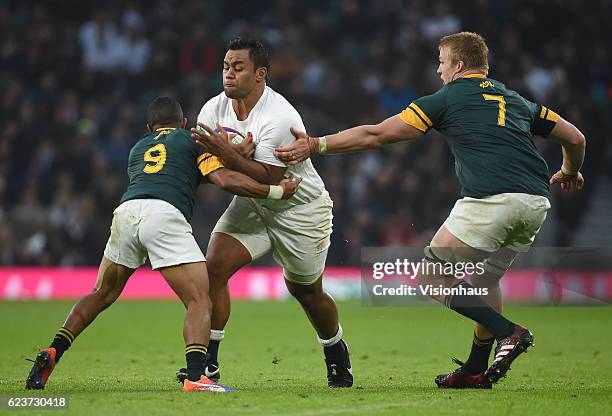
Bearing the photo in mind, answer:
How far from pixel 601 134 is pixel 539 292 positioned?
4.03 meters

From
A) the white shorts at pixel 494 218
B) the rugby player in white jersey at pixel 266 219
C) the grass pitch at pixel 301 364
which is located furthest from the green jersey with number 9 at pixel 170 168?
the white shorts at pixel 494 218

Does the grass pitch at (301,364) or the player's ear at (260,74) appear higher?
the player's ear at (260,74)

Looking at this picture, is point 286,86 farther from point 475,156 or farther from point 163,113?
point 475,156

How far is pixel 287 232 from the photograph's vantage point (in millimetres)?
7848

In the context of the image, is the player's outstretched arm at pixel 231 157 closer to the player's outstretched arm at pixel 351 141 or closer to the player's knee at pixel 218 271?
the player's outstretched arm at pixel 351 141

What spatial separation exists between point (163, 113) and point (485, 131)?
2309 mm

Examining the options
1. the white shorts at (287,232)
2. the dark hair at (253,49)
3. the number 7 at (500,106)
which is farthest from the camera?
the white shorts at (287,232)

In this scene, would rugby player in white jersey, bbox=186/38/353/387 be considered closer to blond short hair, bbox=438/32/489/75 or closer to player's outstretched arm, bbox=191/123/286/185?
player's outstretched arm, bbox=191/123/286/185

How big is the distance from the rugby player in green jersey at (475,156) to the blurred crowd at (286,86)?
1087cm

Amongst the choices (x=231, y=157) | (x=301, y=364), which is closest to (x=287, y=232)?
(x=231, y=157)

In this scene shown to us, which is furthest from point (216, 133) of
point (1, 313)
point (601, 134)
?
point (601, 134)

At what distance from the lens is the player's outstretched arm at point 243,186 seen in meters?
7.17

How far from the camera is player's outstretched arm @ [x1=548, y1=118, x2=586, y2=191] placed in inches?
297

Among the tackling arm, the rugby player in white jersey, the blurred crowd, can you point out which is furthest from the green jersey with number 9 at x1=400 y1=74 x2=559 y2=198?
the blurred crowd
